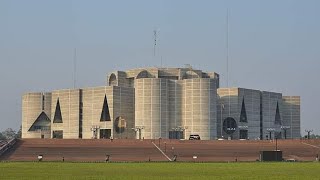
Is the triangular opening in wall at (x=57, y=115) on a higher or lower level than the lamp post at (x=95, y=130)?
higher

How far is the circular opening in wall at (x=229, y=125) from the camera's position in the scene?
148750 millimetres

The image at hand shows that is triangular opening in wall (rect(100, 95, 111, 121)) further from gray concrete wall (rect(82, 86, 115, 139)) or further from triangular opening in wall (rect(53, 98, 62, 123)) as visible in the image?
triangular opening in wall (rect(53, 98, 62, 123))

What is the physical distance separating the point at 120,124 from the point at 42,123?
24.2 meters

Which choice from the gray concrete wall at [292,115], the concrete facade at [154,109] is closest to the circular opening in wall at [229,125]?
the concrete facade at [154,109]

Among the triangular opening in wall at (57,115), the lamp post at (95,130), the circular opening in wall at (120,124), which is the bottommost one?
the lamp post at (95,130)

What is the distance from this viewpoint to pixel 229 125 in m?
150

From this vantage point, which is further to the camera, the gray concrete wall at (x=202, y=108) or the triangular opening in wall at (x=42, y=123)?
the triangular opening in wall at (x=42, y=123)

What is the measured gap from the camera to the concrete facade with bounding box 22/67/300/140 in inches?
5492

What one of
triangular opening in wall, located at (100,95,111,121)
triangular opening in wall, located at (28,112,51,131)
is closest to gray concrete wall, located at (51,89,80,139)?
triangular opening in wall, located at (28,112,51,131)

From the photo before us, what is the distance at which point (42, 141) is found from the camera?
312 ft

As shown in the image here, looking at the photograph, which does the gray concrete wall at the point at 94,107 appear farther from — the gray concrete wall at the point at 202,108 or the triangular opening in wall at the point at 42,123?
the gray concrete wall at the point at 202,108

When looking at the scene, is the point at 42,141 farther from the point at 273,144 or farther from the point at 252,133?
the point at 252,133

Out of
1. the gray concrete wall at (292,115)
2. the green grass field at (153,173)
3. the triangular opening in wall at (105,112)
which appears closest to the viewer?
the green grass field at (153,173)

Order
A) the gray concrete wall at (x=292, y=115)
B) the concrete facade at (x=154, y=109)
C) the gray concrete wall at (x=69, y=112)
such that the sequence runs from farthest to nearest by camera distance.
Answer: the gray concrete wall at (x=292, y=115) → the gray concrete wall at (x=69, y=112) → the concrete facade at (x=154, y=109)
